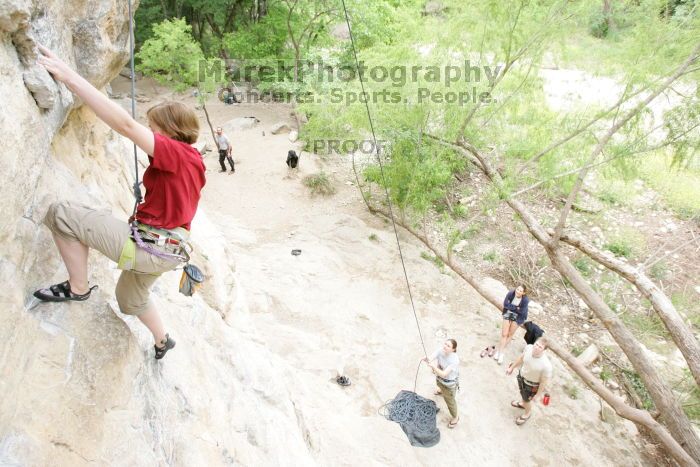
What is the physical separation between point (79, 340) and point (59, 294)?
0.94ft

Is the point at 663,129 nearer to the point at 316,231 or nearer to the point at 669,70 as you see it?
the point at 669,70

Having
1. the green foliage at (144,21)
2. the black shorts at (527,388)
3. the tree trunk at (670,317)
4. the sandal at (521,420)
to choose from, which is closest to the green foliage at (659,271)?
the tree trunk at (670,317)

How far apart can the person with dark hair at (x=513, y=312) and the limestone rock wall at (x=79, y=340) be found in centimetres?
437

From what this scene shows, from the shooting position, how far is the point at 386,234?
10695 millimetres

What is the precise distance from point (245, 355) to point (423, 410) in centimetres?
278

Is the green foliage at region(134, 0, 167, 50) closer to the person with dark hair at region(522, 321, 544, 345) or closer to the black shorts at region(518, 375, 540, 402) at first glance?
the person with dark hair at region(522, 321, 544, 345)

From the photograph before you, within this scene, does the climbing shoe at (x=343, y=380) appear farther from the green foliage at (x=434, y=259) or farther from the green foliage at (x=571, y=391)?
the green foliage at (x=434, y=259)

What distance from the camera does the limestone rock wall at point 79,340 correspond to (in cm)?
211

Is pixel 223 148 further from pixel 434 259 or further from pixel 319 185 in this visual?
pixel 434 259

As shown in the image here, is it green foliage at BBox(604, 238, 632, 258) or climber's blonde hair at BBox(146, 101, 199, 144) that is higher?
climber's blonde hair at BBox(146, 101, 199, 144)

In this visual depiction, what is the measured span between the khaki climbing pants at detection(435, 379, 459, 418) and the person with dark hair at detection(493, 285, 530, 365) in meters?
1.89

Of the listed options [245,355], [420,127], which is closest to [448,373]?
[245,355]

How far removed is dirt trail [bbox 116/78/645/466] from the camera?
5.59 metres

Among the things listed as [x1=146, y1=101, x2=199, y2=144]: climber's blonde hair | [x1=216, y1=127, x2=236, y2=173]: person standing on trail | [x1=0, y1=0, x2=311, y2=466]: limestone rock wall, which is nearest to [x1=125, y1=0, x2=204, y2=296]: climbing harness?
[x1=146, y1=101, x2=199, y2=144]: climber's blonde hair
